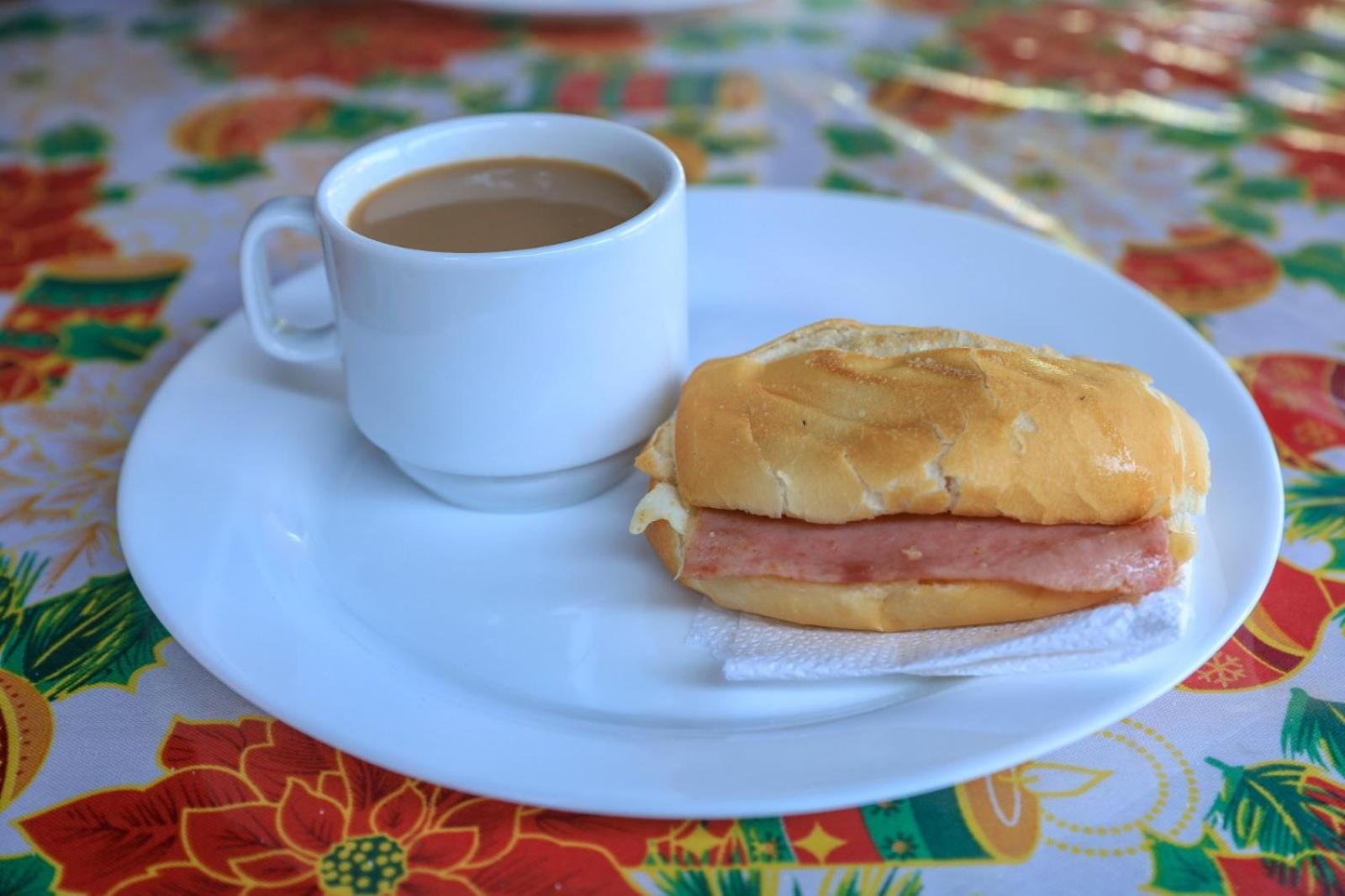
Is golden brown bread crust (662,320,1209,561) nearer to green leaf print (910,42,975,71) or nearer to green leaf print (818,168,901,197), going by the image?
green leaf print (818,168,901,197)

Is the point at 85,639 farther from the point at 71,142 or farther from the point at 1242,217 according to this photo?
the point at 1242,217

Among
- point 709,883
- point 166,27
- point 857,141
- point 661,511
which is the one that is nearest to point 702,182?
point 857,141

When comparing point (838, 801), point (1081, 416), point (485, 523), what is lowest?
point (485, 523)

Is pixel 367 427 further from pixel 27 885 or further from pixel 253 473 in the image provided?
pixel 27 885

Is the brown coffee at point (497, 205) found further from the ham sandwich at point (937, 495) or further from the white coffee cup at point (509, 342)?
the ham sandwich at point (937, 495)

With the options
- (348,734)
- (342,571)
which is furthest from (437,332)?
(348,734)
